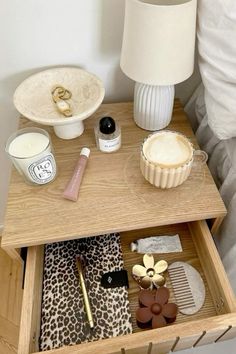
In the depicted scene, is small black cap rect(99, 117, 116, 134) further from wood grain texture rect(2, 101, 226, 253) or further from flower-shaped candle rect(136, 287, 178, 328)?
flower-shaped candle rect(136, 287, 178, 328)

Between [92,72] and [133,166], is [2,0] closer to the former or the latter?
[92,72]

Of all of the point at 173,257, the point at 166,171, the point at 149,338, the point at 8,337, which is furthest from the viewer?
the point at 8,337

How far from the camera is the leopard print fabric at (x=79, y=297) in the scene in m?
0.60

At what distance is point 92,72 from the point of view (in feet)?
2.63

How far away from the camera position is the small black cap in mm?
662

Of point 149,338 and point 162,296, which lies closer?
point 149,338

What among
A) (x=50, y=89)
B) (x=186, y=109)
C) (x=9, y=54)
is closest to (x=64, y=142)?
(x=50, y=89)

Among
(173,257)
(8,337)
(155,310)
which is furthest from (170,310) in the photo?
(8,337)

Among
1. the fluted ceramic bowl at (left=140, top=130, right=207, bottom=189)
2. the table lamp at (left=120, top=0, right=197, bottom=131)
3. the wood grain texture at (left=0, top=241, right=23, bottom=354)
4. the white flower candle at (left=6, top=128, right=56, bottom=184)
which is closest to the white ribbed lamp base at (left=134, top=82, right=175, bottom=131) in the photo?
the table lamp at (left=120, top=0, right=197, bottom=131)

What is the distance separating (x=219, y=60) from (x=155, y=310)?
52 centimetres

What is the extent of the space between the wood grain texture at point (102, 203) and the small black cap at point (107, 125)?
0.07 m

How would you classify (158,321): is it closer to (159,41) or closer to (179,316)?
(179,316)

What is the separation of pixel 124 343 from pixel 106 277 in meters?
0.19

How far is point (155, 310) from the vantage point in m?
0.60
